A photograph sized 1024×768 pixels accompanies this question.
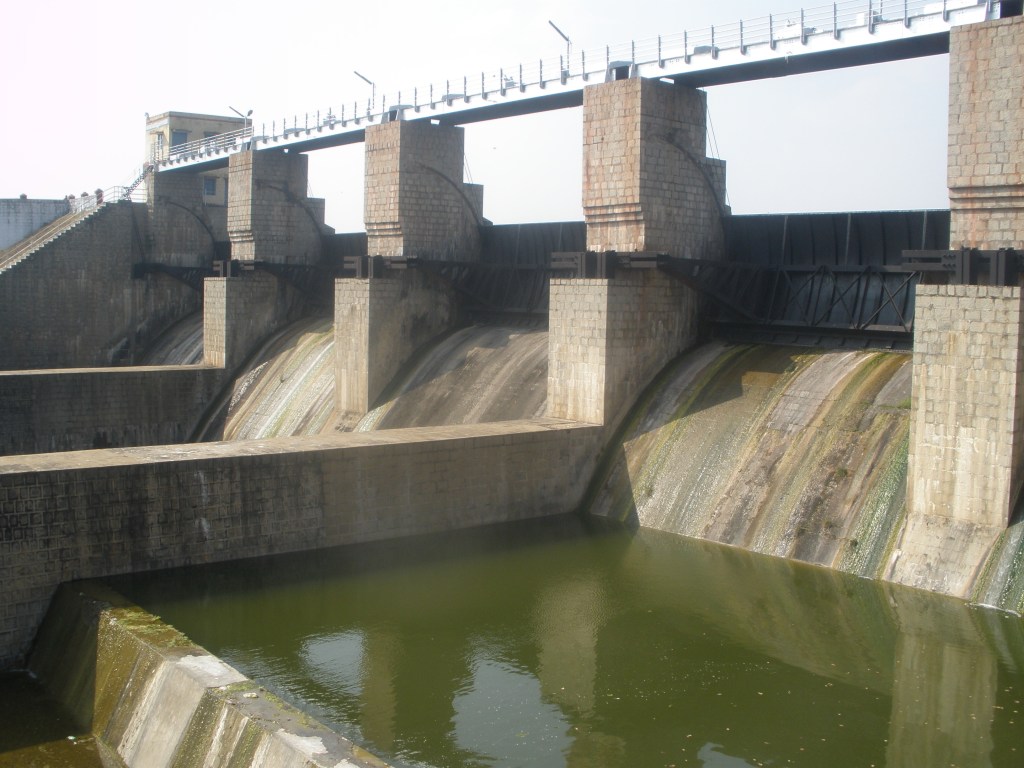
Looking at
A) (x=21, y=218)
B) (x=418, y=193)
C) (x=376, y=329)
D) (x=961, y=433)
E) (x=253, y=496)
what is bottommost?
(x=253, y=496)

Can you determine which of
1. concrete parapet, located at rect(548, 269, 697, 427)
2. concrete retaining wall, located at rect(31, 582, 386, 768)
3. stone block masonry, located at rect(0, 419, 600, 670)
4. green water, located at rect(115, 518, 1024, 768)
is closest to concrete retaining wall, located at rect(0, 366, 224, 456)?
stone block masonry, located at rect(0, 419, 600, 670)

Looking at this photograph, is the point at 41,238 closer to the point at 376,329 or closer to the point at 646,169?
the point at 376,329

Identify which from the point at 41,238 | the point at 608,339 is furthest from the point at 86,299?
the point at 608,339

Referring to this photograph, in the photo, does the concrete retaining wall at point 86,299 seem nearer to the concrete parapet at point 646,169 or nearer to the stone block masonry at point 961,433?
the concrete parapet at point 646,169

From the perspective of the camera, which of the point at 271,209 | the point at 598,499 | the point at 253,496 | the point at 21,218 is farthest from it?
the point at 21,218

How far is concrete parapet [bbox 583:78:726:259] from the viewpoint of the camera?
1891cm

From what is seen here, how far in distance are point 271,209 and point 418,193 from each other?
782 cm

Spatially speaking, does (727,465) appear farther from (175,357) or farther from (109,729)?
(175,357)

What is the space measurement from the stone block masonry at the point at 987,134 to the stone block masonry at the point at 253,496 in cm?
721

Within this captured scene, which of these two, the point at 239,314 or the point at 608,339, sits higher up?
the point at 239,314

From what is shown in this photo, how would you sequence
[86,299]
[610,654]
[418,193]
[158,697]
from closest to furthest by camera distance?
[158,697], [610,654], [418,193], [86,299]

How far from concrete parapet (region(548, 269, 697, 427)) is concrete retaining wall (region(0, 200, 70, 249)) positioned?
28.2 m

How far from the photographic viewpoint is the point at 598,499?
18.6m

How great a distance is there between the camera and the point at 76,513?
13391 mm
